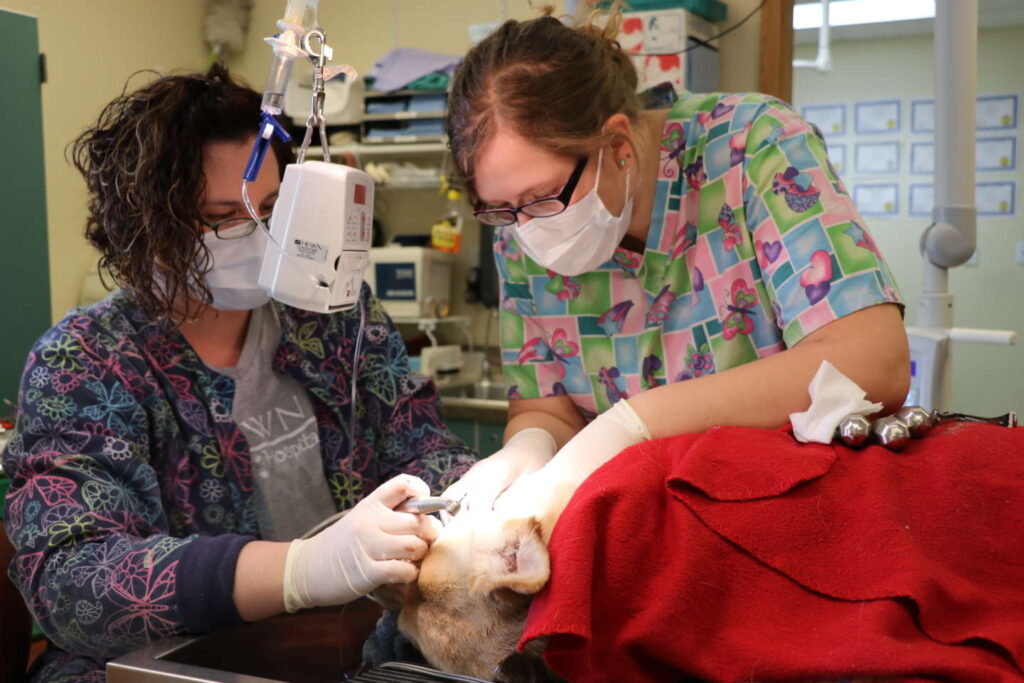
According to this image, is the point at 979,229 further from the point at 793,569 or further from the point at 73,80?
the point at 793,569

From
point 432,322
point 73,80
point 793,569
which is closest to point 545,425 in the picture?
point 793,569

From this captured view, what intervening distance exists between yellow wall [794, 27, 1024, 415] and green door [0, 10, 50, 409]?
3.72 metres

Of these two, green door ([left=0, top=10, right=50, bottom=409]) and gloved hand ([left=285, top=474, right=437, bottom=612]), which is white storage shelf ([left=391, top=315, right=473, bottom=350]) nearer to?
green door ([left=0, top=10, right=50, bottom=409])

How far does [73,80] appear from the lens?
12.5ft

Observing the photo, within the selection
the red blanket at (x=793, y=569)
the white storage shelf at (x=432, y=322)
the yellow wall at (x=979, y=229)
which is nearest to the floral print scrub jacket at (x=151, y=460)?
the red blanket at (x=793, y=569)

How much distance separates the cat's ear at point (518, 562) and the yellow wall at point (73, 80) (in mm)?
3261

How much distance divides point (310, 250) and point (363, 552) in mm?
320

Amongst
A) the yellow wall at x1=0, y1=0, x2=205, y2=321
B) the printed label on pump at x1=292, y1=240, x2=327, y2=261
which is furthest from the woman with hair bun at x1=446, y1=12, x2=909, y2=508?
the yellow wall at x1=0, y1=0, x2=205, y2=321

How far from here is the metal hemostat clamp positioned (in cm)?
94

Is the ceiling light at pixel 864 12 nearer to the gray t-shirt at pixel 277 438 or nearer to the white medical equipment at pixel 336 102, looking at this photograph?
the white medical equipment at pixel 336 102

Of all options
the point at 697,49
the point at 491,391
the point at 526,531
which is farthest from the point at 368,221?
the point at 491,391

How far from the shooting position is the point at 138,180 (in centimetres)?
126

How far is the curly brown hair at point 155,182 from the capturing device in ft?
4.17

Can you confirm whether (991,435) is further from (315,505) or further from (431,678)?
(315,505)
